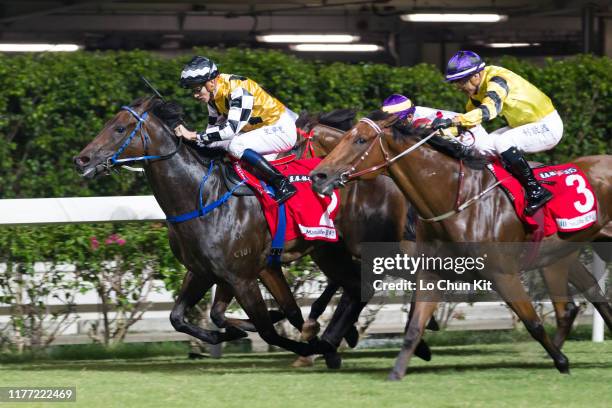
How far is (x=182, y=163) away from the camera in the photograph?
249 inches

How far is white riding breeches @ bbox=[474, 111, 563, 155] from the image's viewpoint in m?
6.31

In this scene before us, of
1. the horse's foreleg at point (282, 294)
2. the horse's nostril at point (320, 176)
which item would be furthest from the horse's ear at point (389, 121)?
the horse's foreleg at point (282, 294)

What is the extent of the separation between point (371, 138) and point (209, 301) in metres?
2.13

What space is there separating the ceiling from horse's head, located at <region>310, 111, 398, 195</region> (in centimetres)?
969

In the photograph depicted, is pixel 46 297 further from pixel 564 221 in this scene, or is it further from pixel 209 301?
pixel 564 221

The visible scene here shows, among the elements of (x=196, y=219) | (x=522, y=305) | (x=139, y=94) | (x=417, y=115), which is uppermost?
(x=417, y=115)

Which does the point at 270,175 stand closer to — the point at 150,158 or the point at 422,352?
the point at 150,158

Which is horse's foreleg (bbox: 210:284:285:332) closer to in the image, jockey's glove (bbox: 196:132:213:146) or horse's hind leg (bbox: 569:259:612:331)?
jockey's glove (bbox: 196:132:213:146)

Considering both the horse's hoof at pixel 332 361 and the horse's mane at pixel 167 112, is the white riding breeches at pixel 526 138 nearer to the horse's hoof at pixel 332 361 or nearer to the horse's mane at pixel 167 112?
the horse's hoof at pixel 332 361

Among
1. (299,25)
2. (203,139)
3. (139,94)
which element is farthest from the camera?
(299,25)

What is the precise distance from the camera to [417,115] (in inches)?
273

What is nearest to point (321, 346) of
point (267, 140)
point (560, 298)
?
point (267, 140)

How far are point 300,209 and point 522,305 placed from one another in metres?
1.42
